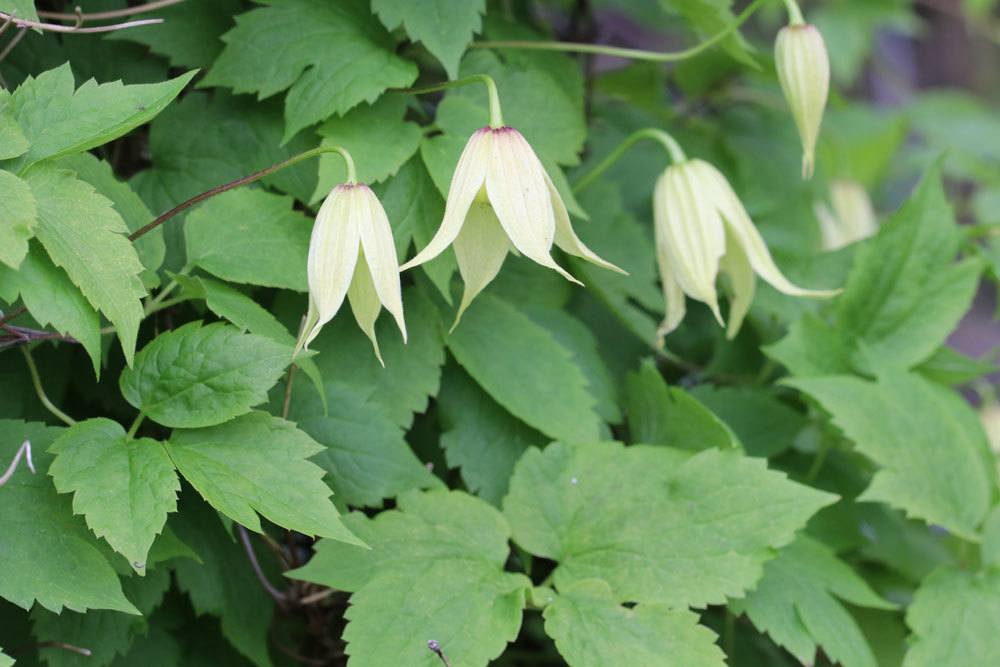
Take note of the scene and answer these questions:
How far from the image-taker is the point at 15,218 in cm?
86

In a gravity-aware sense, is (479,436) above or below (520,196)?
below

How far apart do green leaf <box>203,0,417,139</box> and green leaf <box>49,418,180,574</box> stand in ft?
1.38

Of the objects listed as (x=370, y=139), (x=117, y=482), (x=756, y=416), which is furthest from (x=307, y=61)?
(x=756, y=416)

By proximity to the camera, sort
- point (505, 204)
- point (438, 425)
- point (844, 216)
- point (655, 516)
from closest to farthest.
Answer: point (505, 204)
point (655, 516)
point (438, 425)
point (844, 216)

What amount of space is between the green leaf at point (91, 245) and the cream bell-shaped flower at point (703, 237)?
0.64 metres

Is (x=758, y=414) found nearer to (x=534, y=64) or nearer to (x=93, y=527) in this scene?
(x=534, y=64)

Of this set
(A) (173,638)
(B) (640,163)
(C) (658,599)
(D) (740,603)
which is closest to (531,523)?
(C) (658,599)

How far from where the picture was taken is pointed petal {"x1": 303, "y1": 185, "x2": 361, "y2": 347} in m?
0.94

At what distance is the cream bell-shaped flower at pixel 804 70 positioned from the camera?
1.22m

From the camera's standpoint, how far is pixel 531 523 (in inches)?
47.6

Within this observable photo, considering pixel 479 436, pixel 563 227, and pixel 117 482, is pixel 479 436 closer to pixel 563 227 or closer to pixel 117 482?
pixel 563 227

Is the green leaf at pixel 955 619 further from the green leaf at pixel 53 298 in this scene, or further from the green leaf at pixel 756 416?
the green leaf at pixel 53 298

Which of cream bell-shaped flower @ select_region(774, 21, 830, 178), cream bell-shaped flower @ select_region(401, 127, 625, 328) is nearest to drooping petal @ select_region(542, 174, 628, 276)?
cream bell-shaped flower @ select_region(401, 127, 625, 328)

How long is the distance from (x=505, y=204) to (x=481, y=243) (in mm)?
84
